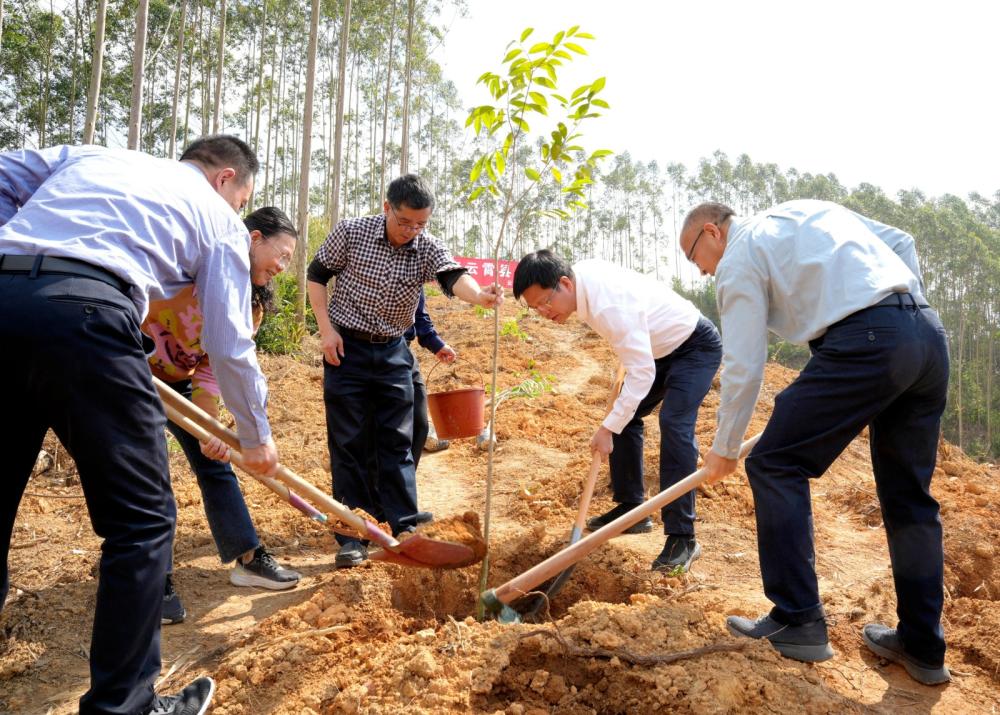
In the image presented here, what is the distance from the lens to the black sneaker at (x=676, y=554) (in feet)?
11.0

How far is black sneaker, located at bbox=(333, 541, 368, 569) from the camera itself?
138 inches

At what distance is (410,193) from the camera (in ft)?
11.3

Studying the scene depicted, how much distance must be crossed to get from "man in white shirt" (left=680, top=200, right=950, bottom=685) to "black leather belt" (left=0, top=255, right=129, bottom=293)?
1.93 m

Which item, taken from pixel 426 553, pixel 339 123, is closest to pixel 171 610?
pixel 426 553

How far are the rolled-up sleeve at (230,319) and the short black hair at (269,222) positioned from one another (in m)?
0.94

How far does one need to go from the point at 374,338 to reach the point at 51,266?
80.1 inches

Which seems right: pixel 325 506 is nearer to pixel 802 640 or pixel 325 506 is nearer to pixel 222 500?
pixel 222 500

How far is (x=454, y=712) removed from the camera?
6.68ft

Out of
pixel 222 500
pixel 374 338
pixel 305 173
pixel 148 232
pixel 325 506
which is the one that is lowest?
pixel 222 500

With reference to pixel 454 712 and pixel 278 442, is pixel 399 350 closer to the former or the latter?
pixel 454 712

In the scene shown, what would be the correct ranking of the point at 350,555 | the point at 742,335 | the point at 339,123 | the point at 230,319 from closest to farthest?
the point at 230,319, the point at 742,335, the point at 350,555, the point at 339,123

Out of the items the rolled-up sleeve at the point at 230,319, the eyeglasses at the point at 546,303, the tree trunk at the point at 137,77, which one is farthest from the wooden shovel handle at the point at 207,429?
the tree trunk at the point at 137,77

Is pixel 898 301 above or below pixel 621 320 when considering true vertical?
above

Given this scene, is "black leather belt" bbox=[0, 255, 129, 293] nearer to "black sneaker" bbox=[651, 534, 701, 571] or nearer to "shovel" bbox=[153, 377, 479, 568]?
"shovel" bbox=[153, 377, 479, 568]
